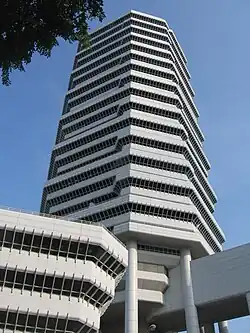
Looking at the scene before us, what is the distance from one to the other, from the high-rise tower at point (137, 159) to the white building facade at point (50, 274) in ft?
66.1

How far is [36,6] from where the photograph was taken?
37.6 ft

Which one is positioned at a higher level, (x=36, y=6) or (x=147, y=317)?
(x=147, y=317)

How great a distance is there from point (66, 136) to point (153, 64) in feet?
72.8

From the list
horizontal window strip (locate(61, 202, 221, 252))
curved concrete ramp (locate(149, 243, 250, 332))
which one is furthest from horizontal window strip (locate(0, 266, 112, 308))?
horizontal window strip (locate(61, 202, 221, 252))

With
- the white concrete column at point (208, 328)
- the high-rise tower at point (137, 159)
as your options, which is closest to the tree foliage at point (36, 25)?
the high-rise tower at point (137, 159)

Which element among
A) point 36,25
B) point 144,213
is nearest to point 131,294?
point 144,213

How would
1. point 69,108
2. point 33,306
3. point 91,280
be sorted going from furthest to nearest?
point 69,108, point 91,280, point 33,306

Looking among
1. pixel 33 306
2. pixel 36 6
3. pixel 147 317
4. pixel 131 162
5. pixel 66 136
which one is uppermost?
pixel 66 136

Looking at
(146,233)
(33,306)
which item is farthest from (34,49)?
(146,233)

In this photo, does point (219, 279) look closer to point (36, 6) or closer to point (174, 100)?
point (174, 100)

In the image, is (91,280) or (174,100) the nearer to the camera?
(91,280)

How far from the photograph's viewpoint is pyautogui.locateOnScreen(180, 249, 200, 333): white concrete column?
62.0 m

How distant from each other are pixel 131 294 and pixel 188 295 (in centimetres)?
854

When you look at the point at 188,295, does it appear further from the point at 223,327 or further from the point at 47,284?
the point at 47,284
